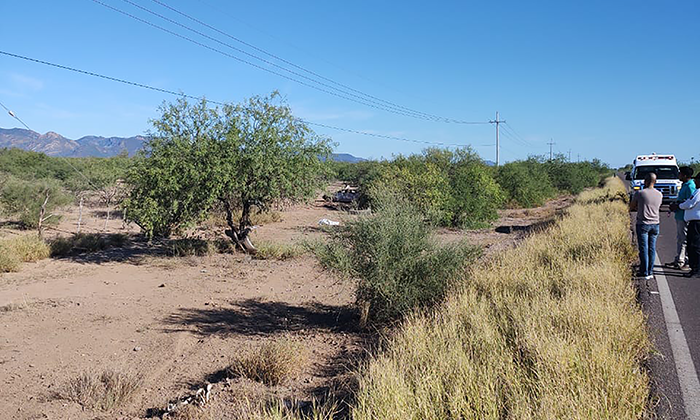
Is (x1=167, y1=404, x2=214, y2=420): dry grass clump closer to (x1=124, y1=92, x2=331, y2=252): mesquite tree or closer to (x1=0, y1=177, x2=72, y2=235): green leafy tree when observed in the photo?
(x1=124, y1=92, x2=331, y2=252): mesquite tree

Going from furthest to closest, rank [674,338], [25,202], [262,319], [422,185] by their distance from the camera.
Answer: [422,185], [25,202], [262,319], [674,338]

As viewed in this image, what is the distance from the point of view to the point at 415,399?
13.8 ft

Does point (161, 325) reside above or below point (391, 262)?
below

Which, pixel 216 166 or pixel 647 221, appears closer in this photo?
pixel 647 221

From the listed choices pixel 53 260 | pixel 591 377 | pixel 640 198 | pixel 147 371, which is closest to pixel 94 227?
pixel 53 260

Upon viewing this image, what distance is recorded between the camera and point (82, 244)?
19.1 meters

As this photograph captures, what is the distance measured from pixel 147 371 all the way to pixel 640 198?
874cm

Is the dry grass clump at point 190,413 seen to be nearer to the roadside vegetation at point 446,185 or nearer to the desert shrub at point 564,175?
the roadside vegetation at point 446,185

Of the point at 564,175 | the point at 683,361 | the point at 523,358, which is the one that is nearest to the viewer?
the point at 523,358

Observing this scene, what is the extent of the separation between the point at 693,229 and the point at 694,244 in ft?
0.97

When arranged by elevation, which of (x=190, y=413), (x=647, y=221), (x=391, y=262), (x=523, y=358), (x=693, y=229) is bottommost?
(x=190, y=413)

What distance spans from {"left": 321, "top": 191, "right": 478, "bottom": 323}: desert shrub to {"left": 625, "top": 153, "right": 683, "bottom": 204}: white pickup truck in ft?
64.1

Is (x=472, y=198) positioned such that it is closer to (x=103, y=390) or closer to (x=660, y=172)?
(x=660, y=172)

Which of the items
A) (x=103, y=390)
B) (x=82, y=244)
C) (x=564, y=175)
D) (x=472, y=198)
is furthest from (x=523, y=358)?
(x=564, y=175)
